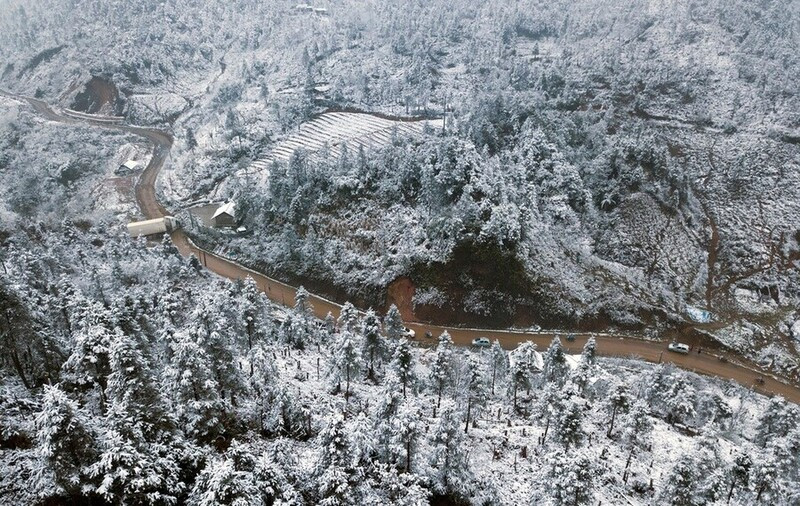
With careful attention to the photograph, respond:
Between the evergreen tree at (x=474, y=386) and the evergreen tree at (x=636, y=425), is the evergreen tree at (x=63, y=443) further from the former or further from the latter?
the evergreen tree at (x=636, y=425)

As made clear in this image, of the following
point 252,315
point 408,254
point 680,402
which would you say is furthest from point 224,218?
point 680,402

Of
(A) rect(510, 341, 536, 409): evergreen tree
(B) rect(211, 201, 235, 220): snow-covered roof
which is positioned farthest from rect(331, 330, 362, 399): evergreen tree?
(B) rect(211, 201, 235, 220): snow-covered roof

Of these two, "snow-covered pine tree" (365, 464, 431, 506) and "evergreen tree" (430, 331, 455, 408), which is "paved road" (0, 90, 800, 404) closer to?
"evergreen tree" (430, 331, 455, 408)

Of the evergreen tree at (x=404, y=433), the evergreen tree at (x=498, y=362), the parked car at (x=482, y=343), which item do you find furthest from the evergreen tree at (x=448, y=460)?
the parked car at (x=482, y=343)

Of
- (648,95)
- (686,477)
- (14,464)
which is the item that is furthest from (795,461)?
(648,95)

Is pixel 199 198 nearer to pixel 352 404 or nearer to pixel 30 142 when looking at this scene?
pixel 30 142

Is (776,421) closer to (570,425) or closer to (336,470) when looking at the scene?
(570,425)
